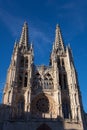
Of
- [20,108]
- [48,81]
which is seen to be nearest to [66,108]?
[48,81]

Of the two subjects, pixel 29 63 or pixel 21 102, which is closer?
pixel 21 102

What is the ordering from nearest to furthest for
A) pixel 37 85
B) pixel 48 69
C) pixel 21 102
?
pixel 21 102 → pixel 37 85 → pixel 48 69

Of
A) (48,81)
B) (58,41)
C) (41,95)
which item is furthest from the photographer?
(58,41)

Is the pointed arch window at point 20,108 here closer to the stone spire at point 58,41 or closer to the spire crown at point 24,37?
the spire crown at point 24,37

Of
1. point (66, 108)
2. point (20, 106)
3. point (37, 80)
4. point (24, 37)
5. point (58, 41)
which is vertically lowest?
point (66, 108)

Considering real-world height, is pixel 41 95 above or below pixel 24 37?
below

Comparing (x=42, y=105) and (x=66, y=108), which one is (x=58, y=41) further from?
(x=66, y=108)

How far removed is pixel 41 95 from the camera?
36219 millimetres

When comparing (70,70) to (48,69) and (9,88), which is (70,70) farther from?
(9,88)

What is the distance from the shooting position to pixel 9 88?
34.7 metres

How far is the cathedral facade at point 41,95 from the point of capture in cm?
3086

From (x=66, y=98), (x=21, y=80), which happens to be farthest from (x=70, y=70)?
(x=21, y=80)

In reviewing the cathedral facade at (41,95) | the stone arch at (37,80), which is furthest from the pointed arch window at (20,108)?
the stone arch at (37,80)

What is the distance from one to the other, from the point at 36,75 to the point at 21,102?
6.76 metres
